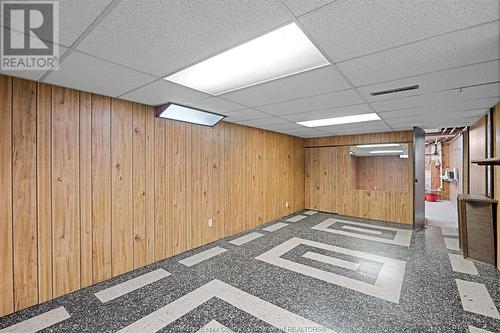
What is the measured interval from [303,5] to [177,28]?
0.74 m

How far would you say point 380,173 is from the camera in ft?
24.8

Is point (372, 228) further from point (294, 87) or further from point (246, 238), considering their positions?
point (294, 87)

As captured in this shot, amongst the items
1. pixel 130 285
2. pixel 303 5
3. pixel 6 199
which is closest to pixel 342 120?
pixel 303 5

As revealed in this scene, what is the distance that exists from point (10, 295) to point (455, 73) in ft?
14.6

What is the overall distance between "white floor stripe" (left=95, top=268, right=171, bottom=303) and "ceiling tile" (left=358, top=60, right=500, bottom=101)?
321cm

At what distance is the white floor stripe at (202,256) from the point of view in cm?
325

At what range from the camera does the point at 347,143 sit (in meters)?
6.05

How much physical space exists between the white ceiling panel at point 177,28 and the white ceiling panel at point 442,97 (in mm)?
2282

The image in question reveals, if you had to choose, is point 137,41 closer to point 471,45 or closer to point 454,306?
point 471,45

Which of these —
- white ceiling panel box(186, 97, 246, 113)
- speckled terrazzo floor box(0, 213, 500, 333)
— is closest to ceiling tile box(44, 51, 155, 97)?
white ceiling panel box(186, 97, 246, 113)

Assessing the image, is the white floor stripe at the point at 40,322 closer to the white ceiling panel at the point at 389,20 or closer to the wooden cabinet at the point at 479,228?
the white ceiling panel at the point at 389,20

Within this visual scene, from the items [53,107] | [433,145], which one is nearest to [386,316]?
[53,107]

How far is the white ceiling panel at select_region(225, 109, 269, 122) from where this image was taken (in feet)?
11.6

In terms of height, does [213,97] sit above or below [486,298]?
above
